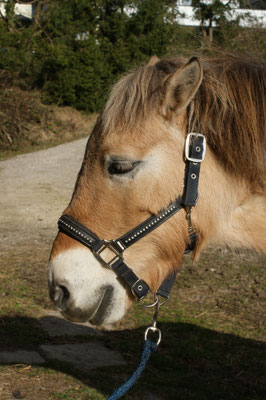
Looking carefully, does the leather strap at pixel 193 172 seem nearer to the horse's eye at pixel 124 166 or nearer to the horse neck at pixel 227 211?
the horse neck at pixel 227 211

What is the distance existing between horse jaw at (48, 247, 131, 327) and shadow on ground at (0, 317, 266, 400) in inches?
39.7

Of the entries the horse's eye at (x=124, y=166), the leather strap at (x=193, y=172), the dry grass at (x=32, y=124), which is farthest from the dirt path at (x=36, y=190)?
the leather strap at (x=193, y=172)

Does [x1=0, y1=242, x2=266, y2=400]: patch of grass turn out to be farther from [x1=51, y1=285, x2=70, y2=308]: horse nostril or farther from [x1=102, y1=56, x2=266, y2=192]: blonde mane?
[x1=51, y1=285, x2=70, y2=308]: horse nostril

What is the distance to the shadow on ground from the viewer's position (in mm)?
3082

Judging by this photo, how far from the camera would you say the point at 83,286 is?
6.88 ft

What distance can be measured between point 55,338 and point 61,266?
1802 mm

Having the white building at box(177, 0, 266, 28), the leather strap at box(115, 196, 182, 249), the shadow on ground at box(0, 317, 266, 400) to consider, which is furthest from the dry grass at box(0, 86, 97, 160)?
the leather strap at box(115, 196, 182, 249)

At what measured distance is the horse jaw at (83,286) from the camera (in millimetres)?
2090

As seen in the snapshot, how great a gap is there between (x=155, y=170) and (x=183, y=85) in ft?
1.34

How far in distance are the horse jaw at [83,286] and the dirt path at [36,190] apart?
161 inches

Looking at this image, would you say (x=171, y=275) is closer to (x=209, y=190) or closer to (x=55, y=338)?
(x=209, y=190)

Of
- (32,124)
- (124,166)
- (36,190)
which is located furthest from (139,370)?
(32,124)

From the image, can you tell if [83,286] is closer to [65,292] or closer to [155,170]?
[65,292]

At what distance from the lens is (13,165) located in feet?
37.3
